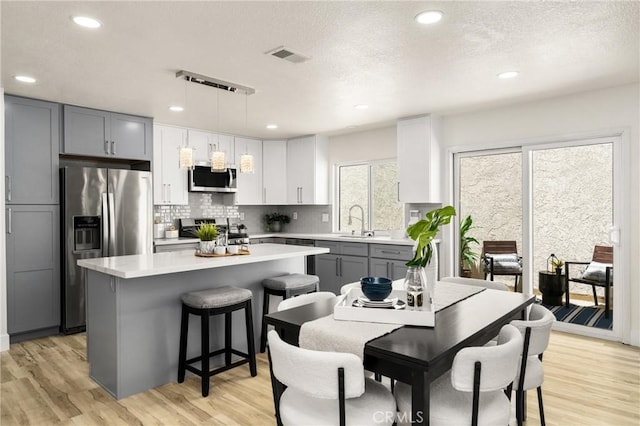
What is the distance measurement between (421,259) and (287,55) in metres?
1.80

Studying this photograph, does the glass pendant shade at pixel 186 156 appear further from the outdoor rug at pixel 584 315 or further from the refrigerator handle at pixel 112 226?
the outdoor rug at pixel 584 315

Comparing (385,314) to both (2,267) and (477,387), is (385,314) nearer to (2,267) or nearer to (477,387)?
(477,387)

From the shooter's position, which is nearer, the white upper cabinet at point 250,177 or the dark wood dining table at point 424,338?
the dark wood dining table at point 424,338

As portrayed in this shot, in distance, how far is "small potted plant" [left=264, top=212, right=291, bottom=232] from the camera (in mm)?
6820

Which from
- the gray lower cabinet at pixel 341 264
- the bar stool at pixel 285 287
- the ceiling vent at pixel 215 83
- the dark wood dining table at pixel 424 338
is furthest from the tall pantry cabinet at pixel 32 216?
the dark wood dining table at pixel 424 338

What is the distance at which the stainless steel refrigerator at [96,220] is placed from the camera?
420cm

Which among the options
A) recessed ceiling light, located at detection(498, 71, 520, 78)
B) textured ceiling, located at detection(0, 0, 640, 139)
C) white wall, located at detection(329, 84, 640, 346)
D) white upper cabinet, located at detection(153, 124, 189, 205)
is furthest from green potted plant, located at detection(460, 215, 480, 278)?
white upper cabinet, located at detection(153, 124, 189, 205)

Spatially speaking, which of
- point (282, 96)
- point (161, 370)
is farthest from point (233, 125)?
point (161, 370)

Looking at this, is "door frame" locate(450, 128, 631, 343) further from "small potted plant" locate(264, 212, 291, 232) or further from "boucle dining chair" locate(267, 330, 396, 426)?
"small potted plant" locate(264, 212, 291, 232)

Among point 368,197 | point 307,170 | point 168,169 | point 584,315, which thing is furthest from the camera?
point 307,170

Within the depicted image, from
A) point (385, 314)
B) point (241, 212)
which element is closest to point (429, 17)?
point (385, 314)

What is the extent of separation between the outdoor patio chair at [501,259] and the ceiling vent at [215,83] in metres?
3.18

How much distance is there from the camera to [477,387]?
4.91 ft

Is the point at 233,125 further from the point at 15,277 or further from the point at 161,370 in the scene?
the point at 161,370
